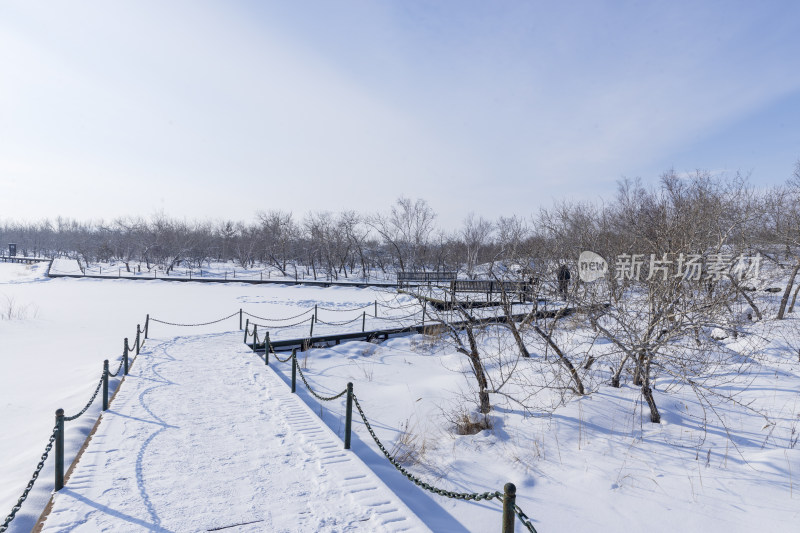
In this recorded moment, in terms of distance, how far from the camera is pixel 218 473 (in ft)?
16.1

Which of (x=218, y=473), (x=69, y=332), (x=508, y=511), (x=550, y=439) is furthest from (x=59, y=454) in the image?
(x=69, y=332)

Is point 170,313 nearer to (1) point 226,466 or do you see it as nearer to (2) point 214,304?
(2) point 214,304

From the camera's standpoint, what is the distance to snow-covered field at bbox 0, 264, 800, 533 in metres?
4.66

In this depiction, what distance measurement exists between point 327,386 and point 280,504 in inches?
227

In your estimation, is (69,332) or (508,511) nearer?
(508,511)

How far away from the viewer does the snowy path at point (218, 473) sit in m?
4.00

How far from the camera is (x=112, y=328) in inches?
606

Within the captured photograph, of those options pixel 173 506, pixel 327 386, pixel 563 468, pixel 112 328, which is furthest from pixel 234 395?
pixel 112 328

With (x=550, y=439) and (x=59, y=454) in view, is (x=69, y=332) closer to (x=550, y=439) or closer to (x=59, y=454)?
(x=59, y=454)

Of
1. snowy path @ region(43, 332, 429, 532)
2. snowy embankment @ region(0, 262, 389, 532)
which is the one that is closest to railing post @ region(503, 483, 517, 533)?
snowy path @ region(43, 332, 429, 532)

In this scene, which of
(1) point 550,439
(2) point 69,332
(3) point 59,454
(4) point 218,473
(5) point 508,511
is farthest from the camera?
(2) point 69,332

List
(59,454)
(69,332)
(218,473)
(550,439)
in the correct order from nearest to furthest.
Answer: (59,454)
(218,473)
(550,439)
(69,332)

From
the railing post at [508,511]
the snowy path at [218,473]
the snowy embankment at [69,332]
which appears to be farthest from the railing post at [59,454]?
the railing post at [508,511]

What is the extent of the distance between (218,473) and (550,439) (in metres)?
4.88
